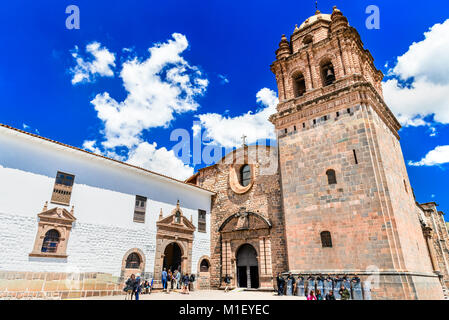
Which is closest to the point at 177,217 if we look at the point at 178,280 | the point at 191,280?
the point at 178,280

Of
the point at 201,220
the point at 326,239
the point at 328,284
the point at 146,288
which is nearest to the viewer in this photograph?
the point at 328,284

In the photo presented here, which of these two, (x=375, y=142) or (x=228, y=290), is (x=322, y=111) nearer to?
(x=375, y=142)

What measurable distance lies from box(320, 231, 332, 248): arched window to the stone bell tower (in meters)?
0.05

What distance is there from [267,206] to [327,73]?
903 cm

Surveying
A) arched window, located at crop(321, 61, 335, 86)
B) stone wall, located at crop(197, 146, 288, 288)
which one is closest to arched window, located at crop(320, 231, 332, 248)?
stone wall, located at crop(197, 146, 288, 288)

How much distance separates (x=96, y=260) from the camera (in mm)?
13219

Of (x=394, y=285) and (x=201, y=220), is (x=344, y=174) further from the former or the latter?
(x=201, y=220)

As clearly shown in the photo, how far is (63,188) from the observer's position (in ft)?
42.9

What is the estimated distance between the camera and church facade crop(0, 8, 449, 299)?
11.7 m

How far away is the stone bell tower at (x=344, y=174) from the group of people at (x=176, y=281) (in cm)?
567

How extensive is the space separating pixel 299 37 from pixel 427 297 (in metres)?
16.4

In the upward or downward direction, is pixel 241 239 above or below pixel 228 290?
above

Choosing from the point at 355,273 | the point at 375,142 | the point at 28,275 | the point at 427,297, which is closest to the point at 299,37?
the point at 375,142
